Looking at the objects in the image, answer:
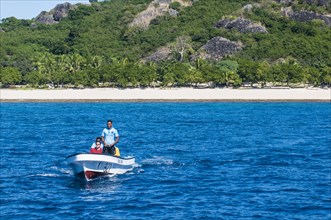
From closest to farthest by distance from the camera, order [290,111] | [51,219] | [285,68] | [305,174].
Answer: [51,219] < [305,174] < [290,111] < [285,68]

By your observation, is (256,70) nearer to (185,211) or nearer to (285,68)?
(285,68)

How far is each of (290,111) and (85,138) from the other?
4293 centimetres

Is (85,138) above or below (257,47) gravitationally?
below

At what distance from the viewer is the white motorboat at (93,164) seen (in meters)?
39.5

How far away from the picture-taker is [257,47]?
176m

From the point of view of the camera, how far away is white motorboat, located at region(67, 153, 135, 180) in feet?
129

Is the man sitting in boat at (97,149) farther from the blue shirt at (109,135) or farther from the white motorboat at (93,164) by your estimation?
the white motorboat at (93,164)

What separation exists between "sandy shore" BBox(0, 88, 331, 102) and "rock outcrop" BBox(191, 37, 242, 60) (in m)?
46.7

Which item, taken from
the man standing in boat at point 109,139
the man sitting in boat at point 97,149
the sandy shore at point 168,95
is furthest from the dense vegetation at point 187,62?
the man sitting in boat at point 97,149

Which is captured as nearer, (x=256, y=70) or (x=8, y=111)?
(x=8, y=111)

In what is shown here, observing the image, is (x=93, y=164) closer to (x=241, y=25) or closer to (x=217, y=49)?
(x=217, y=49)

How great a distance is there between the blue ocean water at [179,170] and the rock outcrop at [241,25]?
354 ft

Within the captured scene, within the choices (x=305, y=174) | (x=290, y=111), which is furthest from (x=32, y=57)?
(x=305, y=174)

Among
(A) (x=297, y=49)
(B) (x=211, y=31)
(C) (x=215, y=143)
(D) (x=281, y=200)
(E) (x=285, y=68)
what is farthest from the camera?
(B) (x=211, y=31)
